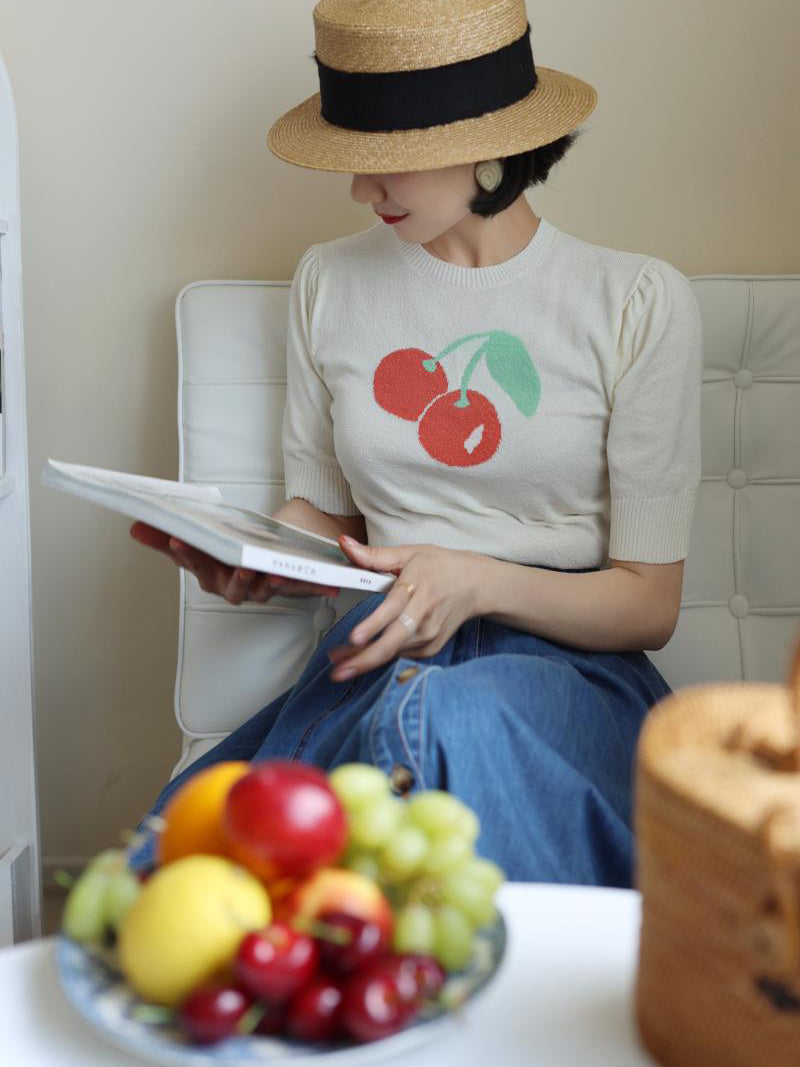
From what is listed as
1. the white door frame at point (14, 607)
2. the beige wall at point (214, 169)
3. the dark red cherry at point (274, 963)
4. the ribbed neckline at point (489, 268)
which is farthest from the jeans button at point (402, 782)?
the beige wall at point (214, 169)

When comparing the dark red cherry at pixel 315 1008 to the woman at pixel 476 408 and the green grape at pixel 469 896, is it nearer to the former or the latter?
the green grape at pixel 469 896

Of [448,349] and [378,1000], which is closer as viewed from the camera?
[378,1000]

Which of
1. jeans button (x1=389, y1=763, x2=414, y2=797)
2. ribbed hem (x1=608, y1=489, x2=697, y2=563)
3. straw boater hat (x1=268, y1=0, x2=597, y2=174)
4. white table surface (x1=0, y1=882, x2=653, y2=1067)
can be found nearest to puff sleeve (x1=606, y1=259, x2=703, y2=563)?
ribbed hem (x1=608, y1=489, x2=697, y2=563)

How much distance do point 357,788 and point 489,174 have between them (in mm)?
822

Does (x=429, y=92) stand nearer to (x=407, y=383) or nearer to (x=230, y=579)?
(x=407, y=383)

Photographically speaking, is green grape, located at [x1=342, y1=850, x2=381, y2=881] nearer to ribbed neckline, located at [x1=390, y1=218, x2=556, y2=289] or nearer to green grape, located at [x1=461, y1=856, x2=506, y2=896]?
green grape, located at [x1=461, y1=856, x2=506, y2=896]

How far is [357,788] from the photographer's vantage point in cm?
63

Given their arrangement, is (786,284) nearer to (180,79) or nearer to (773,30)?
(773,30)

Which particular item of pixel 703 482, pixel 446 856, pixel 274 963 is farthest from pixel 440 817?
pixel 703 482

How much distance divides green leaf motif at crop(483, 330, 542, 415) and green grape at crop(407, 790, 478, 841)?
0.74 metres

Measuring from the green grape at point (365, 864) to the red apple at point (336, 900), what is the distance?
0.07 ft

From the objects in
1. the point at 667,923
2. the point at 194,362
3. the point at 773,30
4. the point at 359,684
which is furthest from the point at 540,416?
the point at 667,923

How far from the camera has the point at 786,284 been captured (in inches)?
58.5

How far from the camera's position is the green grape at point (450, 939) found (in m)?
0.59
